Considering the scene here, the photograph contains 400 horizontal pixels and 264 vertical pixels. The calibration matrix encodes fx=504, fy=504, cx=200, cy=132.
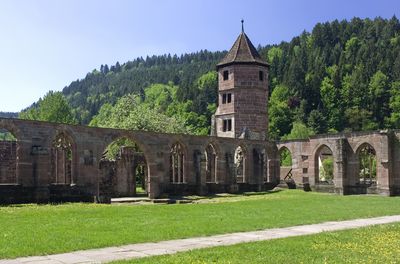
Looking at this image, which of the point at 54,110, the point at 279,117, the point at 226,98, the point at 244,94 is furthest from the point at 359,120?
the point at 54,110

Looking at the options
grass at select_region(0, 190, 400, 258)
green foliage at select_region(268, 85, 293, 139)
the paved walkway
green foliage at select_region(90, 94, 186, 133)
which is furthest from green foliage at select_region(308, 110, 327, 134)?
the paved walkway

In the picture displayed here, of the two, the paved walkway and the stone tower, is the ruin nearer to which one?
the stone tower

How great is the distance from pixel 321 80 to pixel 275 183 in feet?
187

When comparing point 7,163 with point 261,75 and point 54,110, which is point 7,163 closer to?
point 261,75

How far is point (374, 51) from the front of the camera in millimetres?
98688

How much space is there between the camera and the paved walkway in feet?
30.7

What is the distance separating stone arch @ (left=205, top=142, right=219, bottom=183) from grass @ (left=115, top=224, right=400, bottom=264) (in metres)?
25.2

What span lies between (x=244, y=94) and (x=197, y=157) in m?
12.3

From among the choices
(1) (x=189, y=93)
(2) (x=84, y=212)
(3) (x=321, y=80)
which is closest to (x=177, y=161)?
(2) (x=84, y=212)

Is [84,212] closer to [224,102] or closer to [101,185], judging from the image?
[101,185]

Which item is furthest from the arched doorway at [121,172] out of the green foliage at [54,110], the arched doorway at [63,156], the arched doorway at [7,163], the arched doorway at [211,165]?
the green foliage at [54,110]

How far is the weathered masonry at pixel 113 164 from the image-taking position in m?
25.7

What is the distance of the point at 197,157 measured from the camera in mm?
35094

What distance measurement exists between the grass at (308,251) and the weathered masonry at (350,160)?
22541mm
